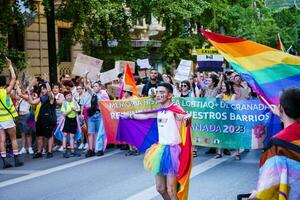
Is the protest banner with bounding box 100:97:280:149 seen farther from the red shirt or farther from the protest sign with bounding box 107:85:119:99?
the red shirt

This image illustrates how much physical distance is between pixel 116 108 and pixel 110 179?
290cm

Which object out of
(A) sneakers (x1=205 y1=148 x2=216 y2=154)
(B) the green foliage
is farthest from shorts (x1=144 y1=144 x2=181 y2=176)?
(B) the green foliage

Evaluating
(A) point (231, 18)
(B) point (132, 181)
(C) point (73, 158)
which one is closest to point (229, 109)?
(B) point (132, 181)

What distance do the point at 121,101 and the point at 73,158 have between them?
1.71 m

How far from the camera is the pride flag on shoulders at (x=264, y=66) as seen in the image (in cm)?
493

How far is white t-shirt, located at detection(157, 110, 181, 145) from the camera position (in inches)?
254

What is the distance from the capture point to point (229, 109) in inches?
415

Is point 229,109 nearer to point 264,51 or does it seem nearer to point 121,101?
point 121,101

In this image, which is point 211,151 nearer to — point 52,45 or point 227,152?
point 227,152

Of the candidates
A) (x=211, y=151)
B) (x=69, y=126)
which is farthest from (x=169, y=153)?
(x=69, y=126)

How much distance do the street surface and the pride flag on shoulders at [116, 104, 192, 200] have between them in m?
0.74

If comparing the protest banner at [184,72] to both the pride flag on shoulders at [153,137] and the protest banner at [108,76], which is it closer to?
the protest banner at [108,76]

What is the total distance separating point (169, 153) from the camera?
638 cm

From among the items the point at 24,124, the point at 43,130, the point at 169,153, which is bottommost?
the point at 43,130
